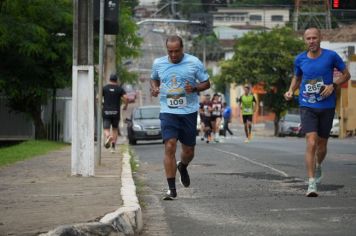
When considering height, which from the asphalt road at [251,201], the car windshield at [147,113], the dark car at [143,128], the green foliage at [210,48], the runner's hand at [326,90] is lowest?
the dark car at [143,128]

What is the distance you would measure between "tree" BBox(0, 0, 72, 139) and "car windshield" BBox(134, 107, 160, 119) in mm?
5969

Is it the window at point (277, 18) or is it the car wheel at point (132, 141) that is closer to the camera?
the car wheel at point (132, 141)

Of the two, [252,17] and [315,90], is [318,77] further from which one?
[252,17]

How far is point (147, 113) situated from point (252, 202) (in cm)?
2329

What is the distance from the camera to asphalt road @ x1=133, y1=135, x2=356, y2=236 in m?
7.91

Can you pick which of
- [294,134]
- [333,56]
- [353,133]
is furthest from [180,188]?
[294,134]

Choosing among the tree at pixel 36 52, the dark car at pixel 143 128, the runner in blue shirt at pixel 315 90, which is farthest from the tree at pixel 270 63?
the runner in blue shirt at pixel 315 90

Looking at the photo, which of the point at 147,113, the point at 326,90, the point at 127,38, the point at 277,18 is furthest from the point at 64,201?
the point at 277,18

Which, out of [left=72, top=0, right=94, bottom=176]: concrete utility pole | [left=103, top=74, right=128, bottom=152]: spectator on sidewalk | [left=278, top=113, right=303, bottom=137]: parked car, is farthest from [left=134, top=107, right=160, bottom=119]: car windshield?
[left=72, top=0, right=94, bottom=176]: concrete utility pole

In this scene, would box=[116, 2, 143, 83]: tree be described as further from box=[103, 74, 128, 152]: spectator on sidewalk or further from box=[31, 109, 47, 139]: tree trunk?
box=[103, 74, 128, 152]: spectator on sidewalk

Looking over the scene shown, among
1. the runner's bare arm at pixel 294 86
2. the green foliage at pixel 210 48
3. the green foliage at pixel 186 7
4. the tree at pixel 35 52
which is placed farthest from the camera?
the green foliage at pixel 210 48

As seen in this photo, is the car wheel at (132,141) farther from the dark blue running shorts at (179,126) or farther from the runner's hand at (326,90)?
the dark blue running shorts at (179,126)

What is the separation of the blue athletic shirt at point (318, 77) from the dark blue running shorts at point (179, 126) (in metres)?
1.46

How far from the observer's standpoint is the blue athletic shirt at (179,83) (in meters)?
10.0
